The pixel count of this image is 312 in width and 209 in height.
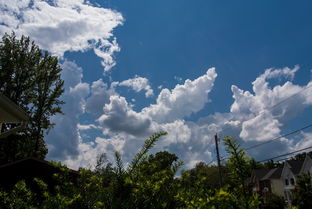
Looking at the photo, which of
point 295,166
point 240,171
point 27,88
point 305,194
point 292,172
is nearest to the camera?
point 240,171

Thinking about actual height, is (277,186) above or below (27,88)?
below

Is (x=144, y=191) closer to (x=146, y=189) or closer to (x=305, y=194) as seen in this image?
(x=146, y=189)

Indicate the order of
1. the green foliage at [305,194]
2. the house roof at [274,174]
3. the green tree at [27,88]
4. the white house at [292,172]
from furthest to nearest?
the house roof at [274,174] < the white house at [292,172] < the green tree at [27,88] < the green foliage at [305,194]

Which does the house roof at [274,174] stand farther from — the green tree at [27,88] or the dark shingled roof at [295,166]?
the green tree at [27,88]

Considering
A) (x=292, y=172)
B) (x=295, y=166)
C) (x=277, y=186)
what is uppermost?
(x=295, y=166)

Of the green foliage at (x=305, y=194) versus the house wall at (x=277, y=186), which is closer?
the green foliage at (x=305, y=194)

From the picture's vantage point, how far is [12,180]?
12.8m

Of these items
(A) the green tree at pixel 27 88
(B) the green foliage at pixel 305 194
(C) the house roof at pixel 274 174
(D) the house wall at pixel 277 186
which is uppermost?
(A) the green tree at pixel 27 88

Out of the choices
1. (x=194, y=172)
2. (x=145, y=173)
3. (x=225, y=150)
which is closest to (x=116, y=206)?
(x=145, y=173)

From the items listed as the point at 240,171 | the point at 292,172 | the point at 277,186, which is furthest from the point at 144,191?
the point at 277,186

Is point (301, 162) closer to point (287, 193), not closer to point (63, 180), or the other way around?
point (287, 193)

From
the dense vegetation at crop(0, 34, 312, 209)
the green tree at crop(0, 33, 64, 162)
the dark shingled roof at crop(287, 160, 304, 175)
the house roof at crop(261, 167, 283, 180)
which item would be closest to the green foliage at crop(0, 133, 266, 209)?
the dense vegetation at crop(0, 34, 312, 209)

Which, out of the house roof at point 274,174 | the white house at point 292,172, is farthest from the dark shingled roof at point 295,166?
the house roof at point 274,174

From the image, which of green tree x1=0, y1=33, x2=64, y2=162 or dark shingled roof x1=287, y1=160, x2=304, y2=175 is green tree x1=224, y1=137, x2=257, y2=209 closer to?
green tree x1=0, y1=33, x2=64, y2=162
